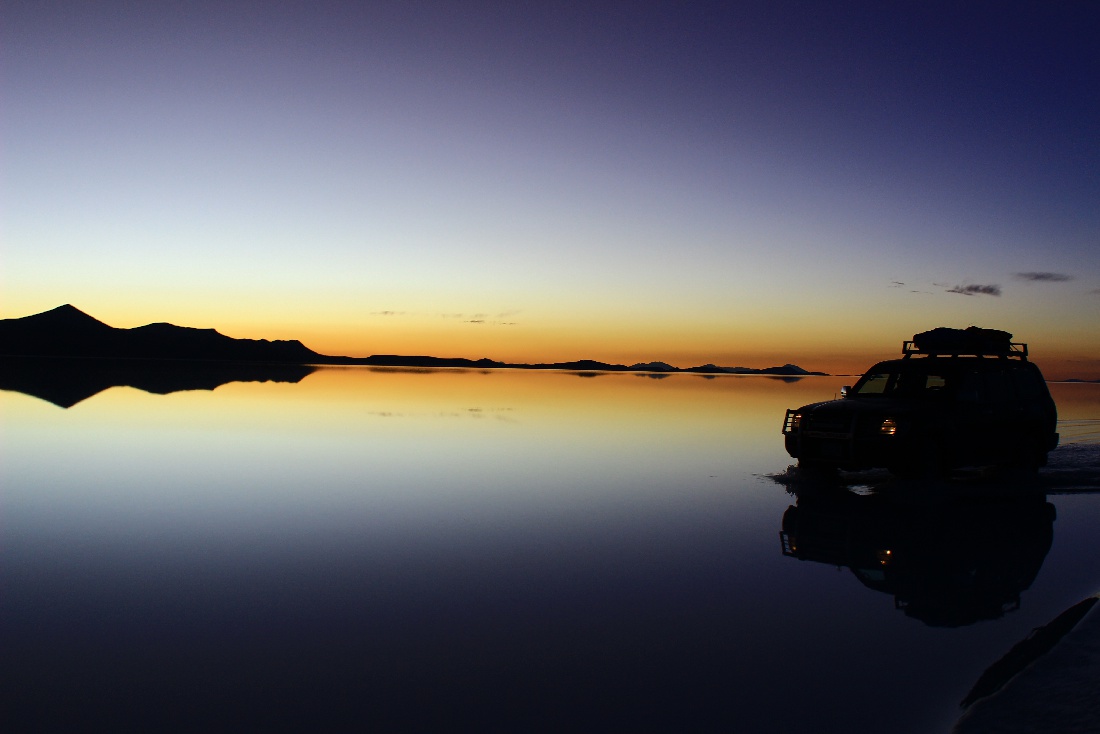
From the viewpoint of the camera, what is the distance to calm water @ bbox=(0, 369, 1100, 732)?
426 centimetres

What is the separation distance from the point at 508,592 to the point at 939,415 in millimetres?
9191

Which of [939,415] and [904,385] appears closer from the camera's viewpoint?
[939,415]

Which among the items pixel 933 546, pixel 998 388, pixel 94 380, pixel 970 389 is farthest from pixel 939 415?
pixel 94 380

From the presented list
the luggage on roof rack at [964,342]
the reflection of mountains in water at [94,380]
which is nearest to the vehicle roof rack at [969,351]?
the luggage on roof rack at [964,342]

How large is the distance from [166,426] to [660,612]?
60.8 ft

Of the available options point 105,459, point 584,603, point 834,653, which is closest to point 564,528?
point 584,603

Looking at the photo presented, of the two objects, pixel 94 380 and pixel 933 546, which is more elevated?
pixel 94 380

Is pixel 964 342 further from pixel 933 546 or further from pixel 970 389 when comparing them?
pixel 933 546

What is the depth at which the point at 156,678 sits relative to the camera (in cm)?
447

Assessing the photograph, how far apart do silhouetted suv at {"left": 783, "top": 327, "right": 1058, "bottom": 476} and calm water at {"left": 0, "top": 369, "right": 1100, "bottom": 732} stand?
71 cm

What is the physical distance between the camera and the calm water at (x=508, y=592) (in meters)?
4.26

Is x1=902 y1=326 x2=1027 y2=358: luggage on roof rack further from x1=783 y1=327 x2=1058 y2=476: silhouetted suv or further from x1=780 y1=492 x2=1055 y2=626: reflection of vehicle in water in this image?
x1=780 y1=492 x2=1055 y2=626: reflection of vehicle in water

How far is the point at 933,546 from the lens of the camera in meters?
8.40

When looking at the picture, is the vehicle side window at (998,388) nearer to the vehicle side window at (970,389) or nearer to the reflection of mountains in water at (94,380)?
the vehicle side window at (970,389)
